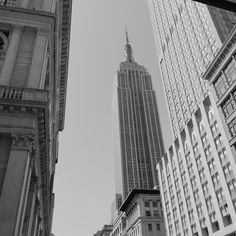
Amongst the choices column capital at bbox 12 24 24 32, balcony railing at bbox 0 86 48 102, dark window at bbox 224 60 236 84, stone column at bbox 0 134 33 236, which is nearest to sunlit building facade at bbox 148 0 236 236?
dark window at bbox 224 60 236 84

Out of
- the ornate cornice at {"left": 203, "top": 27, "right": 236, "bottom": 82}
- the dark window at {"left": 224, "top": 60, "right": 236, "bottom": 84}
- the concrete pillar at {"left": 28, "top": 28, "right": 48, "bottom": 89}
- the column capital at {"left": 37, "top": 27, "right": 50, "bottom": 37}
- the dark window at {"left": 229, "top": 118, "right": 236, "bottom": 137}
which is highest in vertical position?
the ornate cornice at {"left": 203, "top": 27, "right": 236, "bottom": 82}

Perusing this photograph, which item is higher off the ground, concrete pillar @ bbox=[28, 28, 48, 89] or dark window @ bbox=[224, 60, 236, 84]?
dark window @ bbox=[224, 60, 236, 84]

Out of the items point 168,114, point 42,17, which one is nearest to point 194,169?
point 168,114

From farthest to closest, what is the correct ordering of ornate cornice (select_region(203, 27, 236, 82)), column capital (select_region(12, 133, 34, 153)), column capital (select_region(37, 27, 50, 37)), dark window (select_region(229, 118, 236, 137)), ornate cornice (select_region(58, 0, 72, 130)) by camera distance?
ornate cornice (select_region(203, 27, 236, 82)) < dark window (select_region(229, 118, 236, 137)) < ornate cornice (select_region(58, 0, 72, 130)) < column capital (select_region(37, 27, 50, 37)) < column capital (select_region(12, 133, 34, 153))

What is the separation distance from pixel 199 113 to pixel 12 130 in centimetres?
5962

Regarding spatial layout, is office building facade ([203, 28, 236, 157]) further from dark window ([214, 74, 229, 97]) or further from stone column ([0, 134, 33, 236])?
stone column ([0, 134, 33, 236])

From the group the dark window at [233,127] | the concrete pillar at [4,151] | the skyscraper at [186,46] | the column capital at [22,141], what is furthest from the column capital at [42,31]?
the skyscraper at [186,46]

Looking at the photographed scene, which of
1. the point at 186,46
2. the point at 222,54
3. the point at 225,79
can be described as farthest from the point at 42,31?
the point at 186,46

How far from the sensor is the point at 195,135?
231ft

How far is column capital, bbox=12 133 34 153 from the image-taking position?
64.0 feet

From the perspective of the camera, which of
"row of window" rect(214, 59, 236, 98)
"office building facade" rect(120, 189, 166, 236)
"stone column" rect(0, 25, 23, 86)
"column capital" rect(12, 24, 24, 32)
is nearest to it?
"stone column" rect(0, 25, 23, 86)

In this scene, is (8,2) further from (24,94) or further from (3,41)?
(24,94)

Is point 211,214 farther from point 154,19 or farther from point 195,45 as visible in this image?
point 154,19

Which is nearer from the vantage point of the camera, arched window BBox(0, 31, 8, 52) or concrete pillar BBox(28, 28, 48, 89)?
concrete pillar BBox(28, 28, 48, 89)
